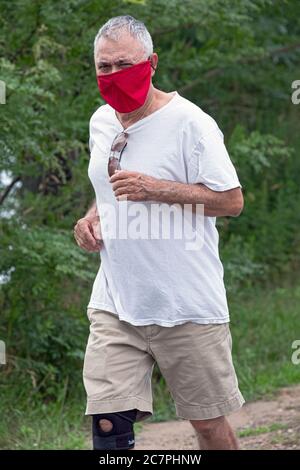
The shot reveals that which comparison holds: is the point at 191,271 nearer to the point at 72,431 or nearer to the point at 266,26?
the point at 72,431

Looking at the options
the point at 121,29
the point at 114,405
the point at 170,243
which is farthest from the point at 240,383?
the point at 121,29

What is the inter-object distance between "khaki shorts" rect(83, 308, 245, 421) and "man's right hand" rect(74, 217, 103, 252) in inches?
10.9

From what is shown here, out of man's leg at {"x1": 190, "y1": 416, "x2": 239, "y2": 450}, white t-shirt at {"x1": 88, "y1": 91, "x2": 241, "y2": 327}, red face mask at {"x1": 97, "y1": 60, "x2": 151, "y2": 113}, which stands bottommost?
man's leg at {"x1": 190, "y1": 416, "x2": 239, "y2": 450}

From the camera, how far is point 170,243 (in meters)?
4.07

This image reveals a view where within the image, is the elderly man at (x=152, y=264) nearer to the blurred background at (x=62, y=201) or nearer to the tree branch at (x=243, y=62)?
the blurred background at (x=62, y=201)

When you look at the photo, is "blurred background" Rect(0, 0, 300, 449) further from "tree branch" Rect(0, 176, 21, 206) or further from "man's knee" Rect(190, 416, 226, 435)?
"man's knee" Rect(190, 416, 226, 435)

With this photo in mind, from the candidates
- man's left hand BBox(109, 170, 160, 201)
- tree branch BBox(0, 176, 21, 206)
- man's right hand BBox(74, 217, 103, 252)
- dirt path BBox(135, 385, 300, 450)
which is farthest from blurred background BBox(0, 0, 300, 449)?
man's left hand BBox(109, 170, 160, 201)

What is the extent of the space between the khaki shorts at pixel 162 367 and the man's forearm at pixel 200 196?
447 millimetres

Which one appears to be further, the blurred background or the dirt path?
the blurred background

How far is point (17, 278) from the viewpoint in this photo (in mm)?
6520

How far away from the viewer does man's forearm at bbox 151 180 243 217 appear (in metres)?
4.00

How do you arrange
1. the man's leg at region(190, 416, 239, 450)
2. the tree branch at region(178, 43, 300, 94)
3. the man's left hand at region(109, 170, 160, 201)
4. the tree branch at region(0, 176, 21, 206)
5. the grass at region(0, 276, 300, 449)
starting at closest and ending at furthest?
1. the man's left hand at region(109, 170, 160, 201)
2. the man's leg at region(190, 416, 239, 450)
3. the grass at region(0, 276, 300, 449)
4. the tree branch at region(0, 176, 21, 206)
5. the tree branch at region(178, 43, 300, 94)

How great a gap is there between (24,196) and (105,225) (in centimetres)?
325
